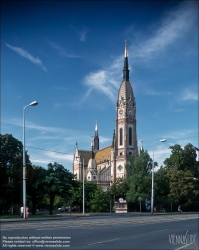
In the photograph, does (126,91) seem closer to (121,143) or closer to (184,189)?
(121,143)

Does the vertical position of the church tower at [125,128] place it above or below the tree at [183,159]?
above

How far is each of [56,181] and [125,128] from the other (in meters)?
70.9

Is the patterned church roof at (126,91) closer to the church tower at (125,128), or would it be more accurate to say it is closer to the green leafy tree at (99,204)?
the church tower at (125,128)

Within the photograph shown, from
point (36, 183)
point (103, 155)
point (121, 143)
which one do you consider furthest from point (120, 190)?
point (103, 155)

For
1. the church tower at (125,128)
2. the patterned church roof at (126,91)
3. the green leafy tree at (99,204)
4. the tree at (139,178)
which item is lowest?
the green leafy tree at (99,204)

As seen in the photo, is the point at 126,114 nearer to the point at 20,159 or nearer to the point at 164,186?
the point at 164,186

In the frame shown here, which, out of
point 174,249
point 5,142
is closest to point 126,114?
point 5,142

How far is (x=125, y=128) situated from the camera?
335ft

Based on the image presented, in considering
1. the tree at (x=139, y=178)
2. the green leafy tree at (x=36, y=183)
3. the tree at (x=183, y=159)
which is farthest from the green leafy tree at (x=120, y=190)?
the green leafy tree at (x=36, y=183)

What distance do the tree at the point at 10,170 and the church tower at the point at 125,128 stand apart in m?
68.3

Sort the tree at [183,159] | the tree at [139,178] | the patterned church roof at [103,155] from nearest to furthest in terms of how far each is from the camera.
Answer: the tree at [139,178]
the tree at [183,159]
the patterned church roof at [103,155]

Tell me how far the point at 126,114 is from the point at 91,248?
3649 inches

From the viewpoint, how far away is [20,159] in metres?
31.1

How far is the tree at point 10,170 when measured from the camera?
3066 centimetres
